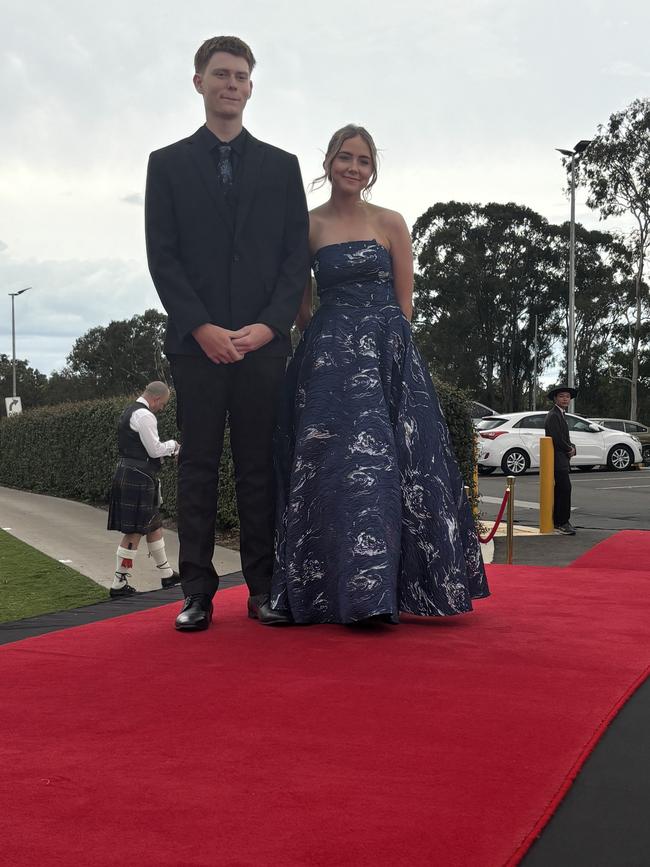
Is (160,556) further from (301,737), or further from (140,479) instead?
(301,737)

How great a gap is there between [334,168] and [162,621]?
1.95 metres

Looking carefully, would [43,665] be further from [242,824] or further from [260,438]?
[242,824]

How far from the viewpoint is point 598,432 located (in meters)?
23.3

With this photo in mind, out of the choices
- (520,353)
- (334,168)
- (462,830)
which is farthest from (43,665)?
(520,353)

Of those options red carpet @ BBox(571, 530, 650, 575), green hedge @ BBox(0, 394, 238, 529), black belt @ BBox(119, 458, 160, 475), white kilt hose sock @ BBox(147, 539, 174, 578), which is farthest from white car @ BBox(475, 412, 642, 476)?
black belt @ BBox(119, 458, 160, 475)

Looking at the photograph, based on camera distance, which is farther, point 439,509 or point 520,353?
point 520,353

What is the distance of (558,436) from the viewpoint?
11281mm

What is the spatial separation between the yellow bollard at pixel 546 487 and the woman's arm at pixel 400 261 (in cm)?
679

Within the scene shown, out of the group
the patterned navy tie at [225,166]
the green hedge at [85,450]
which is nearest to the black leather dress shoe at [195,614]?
the patterned navy tie at [225,166]

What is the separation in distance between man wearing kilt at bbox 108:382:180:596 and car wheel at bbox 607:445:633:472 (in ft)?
57.2

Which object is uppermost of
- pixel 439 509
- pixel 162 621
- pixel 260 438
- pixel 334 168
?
pixel 334 168

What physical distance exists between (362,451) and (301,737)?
1.58 metres

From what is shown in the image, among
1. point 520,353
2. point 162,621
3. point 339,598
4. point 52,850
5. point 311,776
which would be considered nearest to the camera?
point 52,850

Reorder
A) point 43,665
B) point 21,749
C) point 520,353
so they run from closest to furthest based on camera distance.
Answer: point 21,749 < point 43,665 < point 520,353
